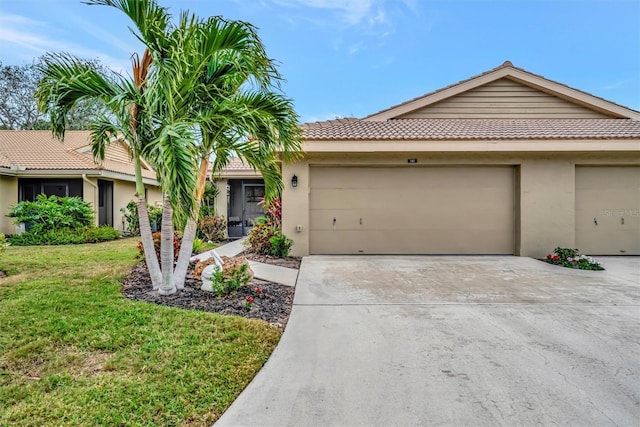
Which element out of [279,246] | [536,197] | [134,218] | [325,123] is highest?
[325,123]

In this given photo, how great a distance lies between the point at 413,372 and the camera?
294 cm

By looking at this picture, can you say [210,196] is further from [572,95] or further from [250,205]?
[572,95]

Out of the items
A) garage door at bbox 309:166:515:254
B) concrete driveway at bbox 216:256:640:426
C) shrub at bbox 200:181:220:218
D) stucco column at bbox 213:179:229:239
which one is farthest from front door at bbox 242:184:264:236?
concrete driveway at bbox 216:256:640:426

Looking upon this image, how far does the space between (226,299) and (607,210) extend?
32.2ft

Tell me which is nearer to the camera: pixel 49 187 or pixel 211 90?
pixel 211 90

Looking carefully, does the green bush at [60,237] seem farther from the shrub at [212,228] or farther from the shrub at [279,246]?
the shrub at [279,246]

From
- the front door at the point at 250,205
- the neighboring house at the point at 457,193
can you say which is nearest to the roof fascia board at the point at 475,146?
the neighboring house at the point at 457,193

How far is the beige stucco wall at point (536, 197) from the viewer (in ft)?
28.9

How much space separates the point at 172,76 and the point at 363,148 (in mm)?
5214

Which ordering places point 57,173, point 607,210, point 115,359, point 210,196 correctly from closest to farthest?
point 115,359 → point 607,210 → point 57,173 → point 210,196

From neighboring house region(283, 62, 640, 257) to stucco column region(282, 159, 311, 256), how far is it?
0.08 ft

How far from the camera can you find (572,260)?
770 centimetres

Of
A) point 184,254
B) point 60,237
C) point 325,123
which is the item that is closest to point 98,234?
point 60,237

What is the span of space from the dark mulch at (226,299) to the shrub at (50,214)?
7.76 meters
